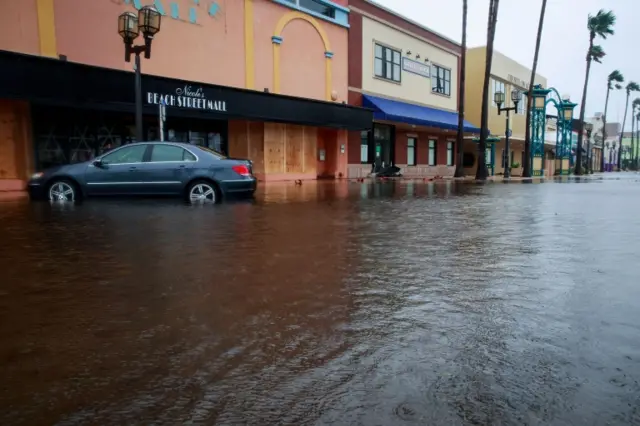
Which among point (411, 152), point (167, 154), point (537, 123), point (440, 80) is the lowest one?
point (167, 154)

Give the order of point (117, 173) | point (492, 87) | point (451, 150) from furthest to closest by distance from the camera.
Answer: point (492, 87) < point (451, 150) < point (117, 173)

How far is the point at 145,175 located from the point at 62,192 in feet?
6.39

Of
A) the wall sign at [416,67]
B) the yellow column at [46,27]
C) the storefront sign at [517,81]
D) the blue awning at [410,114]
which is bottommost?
the blue awning at [410,114]

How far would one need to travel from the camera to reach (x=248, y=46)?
21328mm

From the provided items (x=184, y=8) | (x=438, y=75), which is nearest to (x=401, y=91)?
(x=438, y=75)

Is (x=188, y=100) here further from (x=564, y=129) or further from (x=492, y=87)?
(x=492, y=87)

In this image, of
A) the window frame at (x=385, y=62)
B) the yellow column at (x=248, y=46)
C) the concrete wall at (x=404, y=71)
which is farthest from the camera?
the window frame at (x=385, y=62)

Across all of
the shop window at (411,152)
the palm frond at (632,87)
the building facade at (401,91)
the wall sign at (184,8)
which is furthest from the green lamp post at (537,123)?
the palm frond at (632,87)

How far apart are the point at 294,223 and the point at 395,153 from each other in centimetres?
2489

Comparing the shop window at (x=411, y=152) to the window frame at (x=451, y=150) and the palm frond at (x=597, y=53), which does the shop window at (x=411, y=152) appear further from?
the palm frond at (x=597, y=53)

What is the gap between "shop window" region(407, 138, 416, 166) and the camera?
3391 centimetres

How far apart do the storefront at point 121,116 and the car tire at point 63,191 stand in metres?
4.60

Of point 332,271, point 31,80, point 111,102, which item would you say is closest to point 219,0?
point 111,102

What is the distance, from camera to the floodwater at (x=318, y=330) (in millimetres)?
2230
